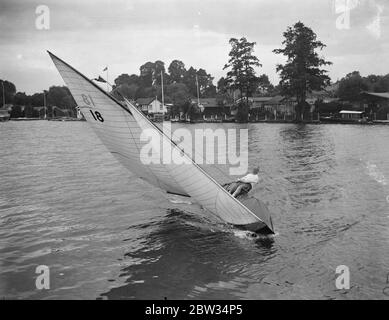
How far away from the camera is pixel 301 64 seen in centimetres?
8912

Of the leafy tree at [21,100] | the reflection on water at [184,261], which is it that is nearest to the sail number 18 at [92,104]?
the reflection on water at [184,261]

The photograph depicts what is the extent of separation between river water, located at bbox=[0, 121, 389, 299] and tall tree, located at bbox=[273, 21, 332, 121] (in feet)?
200

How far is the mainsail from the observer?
567 inches

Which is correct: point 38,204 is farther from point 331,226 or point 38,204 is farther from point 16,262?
point 331,226

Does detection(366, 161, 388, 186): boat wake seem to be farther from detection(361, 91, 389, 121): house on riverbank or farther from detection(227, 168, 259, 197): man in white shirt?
detection(361, 91, 389, 121): house on riverbank

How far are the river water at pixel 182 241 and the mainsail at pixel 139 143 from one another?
4.27 ft

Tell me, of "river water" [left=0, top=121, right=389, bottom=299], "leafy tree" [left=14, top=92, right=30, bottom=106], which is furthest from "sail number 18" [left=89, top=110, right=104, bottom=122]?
"leafy tree" [left=14, top=92, right=30, bottom=106]

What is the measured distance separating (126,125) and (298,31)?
275ft

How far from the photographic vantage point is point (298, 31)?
90.2 meters

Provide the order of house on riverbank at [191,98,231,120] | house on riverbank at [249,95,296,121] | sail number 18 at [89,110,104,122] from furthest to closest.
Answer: house on riverbank at [191,98,231,120], house on riverbank at [249,95,296,121], sail number 18 at [89,110,104,122]

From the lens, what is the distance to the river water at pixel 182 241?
40.3 feet

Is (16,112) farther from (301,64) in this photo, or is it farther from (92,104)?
(92,104)
